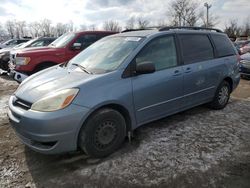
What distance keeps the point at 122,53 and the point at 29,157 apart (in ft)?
6.69

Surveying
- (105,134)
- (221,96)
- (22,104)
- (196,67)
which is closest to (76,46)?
(196,67)

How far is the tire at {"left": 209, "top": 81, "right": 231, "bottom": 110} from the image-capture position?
524cm

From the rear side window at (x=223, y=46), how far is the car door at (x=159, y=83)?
4.70 ft

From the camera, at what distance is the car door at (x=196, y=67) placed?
440 cm

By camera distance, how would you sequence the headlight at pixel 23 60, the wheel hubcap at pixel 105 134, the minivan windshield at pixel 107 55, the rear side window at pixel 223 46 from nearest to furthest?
the wheel hubcap at pixel 105 134
the minivan windshield at pixel 107 55
the rear side window at pixel 223 46
the headlight at pixel 23 60

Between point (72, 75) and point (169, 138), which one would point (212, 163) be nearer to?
point (169, 138)

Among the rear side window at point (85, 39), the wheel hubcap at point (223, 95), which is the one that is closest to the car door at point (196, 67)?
the wheel hubcap at point (223, 95)

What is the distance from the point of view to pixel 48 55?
24.0 feet

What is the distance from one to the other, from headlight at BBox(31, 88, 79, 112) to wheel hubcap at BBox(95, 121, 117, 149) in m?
0.58

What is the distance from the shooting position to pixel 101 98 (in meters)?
3.18

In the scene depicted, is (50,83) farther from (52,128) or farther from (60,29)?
(60,29)

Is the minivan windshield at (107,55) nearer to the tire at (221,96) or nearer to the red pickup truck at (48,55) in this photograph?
the tire at (221,96)

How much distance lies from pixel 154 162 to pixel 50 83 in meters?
1.80

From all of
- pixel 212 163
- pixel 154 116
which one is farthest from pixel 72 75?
pixel 212 163
